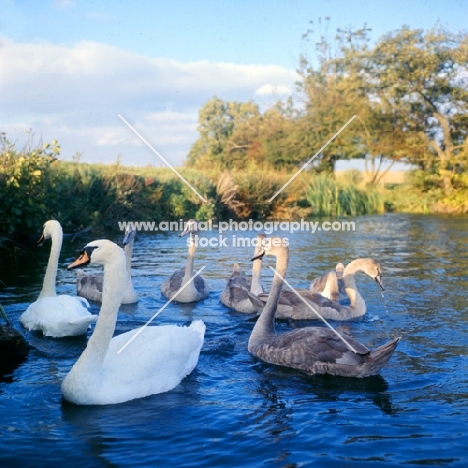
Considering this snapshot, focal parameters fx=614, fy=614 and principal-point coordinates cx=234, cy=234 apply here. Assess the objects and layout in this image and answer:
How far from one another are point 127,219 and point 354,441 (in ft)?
66.1

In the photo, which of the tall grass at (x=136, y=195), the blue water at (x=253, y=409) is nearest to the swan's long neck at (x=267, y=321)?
the blue water at (x=253, y=409)

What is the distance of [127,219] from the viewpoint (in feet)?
80.0

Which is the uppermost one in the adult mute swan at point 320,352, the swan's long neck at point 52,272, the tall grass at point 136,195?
the tall grass at point 136,195

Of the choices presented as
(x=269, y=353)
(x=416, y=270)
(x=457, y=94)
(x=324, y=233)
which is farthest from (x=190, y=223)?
(x=457, y=94)

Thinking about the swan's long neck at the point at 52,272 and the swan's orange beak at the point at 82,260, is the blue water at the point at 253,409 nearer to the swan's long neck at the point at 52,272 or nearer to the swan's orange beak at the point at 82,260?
the swan's long neck at the point at 52,272

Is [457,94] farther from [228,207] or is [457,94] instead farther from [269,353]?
[269,353]

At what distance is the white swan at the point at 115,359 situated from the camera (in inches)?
223

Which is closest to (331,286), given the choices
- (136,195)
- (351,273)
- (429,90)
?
(351,273)

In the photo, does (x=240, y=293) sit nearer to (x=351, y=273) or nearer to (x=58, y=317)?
(x=351, y=273)

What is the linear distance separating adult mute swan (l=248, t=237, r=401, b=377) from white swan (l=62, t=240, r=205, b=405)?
1.30m

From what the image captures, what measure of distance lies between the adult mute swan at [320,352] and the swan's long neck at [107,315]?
2.20 m

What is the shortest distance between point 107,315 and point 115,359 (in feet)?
1.46

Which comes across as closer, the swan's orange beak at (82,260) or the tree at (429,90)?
the swan's orange beak at (82,260)

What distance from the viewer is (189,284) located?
10.7 meters
